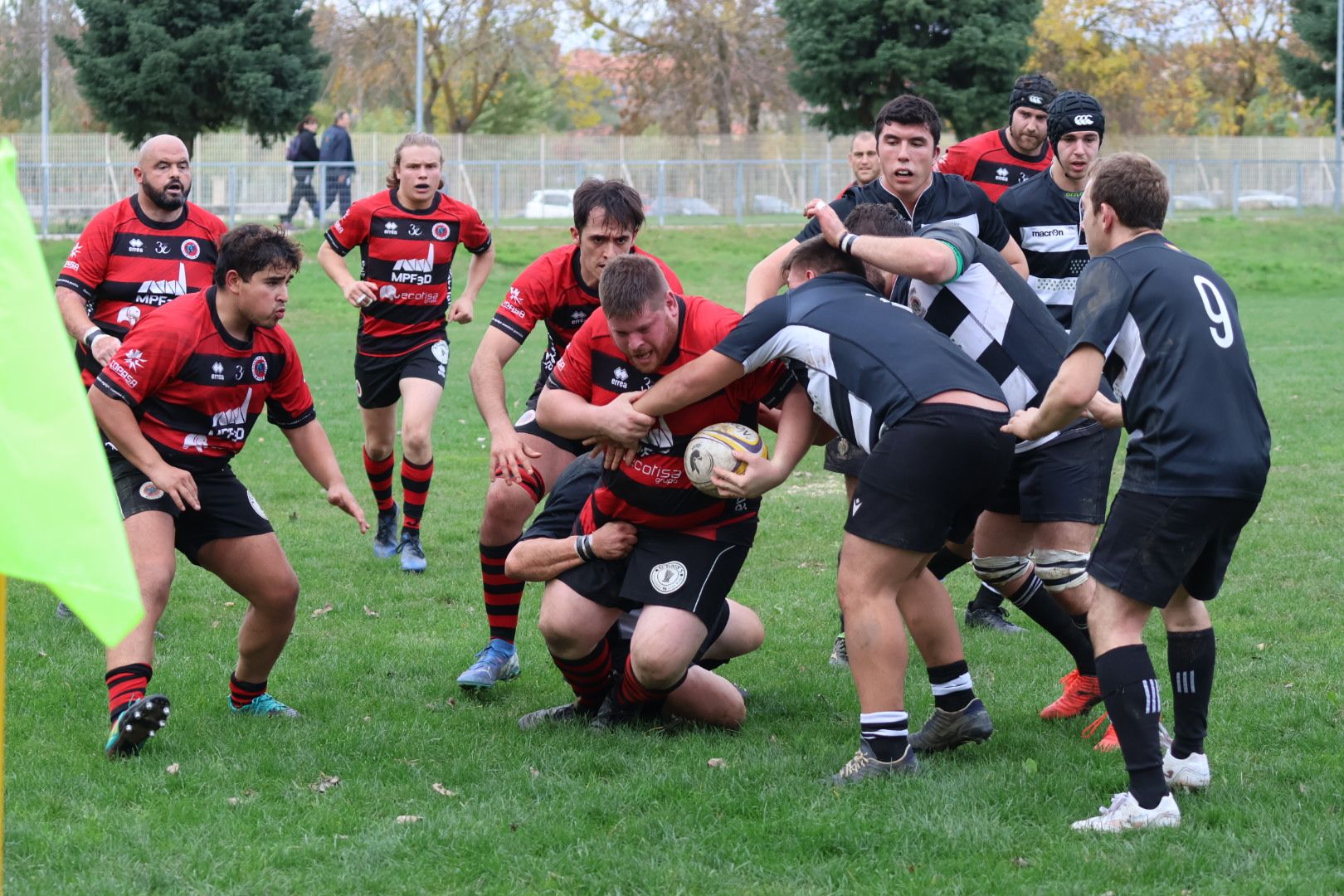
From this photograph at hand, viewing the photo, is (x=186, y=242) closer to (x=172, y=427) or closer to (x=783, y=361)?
(x=172, y=427)

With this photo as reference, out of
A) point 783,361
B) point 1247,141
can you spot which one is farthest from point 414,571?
point 1247,141

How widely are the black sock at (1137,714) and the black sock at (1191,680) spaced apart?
272 millimetres

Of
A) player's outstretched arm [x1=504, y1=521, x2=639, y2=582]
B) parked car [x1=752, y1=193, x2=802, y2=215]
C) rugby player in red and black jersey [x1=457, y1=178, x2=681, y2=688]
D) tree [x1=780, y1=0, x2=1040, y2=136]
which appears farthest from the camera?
parked car [x1=752, y1=193, x2=802, y2=215]

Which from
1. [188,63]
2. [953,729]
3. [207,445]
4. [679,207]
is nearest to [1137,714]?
[953,729]

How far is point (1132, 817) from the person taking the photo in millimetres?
4316

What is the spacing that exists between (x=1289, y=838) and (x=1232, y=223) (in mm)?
33485

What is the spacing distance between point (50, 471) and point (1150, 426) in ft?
10.1

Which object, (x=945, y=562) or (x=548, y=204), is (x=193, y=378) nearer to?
(x=945, y=562)

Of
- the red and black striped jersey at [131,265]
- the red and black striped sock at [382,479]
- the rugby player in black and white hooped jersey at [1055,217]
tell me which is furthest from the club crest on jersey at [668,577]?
the red and black striped sock at [382,479]

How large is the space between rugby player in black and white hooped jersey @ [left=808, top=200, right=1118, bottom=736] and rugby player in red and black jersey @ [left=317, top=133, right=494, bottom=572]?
12.8 feet

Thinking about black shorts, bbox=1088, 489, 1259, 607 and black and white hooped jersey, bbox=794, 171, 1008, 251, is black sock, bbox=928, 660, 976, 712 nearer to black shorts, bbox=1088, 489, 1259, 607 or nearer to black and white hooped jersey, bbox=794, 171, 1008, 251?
black shorts, bbox=1088, 489, 1259, 607

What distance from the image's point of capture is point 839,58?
35312 millimetres

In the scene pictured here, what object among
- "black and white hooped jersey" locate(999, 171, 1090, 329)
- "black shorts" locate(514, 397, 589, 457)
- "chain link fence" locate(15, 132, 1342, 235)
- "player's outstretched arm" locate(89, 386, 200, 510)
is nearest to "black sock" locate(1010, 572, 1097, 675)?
"black and white hooped jersey" locate(999, 171, 1090, 329)

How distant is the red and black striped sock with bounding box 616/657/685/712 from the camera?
17.6 ft
